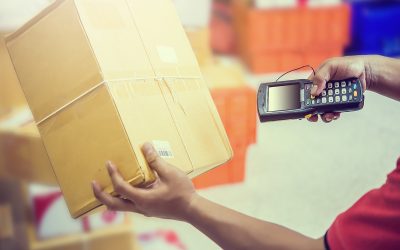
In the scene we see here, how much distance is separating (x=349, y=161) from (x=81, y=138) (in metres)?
1.39

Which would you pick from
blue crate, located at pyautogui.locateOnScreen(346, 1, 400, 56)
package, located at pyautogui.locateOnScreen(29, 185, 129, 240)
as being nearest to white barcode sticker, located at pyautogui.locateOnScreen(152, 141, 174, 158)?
package, located at pyautogui.locateOnScreen(29, 185, 129, 240)

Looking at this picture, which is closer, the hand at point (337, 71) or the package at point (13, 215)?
the hand at point (337, 71)

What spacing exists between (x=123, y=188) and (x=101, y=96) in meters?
0.17

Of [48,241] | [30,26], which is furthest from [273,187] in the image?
[30,26]

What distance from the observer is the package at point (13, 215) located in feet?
4.30

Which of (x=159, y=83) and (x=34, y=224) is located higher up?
(x=159, y=83)

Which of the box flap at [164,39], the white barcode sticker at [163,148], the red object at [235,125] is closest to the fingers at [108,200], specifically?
the white barcode sticker at [163,148]

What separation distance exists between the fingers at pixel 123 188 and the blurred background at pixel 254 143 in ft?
1.09

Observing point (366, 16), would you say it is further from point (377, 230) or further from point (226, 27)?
point (377, 230)

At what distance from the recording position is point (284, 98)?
98cm

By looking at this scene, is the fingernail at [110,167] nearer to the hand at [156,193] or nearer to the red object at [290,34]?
the hand at [156,193]

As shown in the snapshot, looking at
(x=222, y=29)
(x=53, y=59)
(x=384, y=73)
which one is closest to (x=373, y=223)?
(x=384, y=73)

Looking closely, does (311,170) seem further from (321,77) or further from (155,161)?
(155,161)

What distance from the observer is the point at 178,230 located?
1.65m
